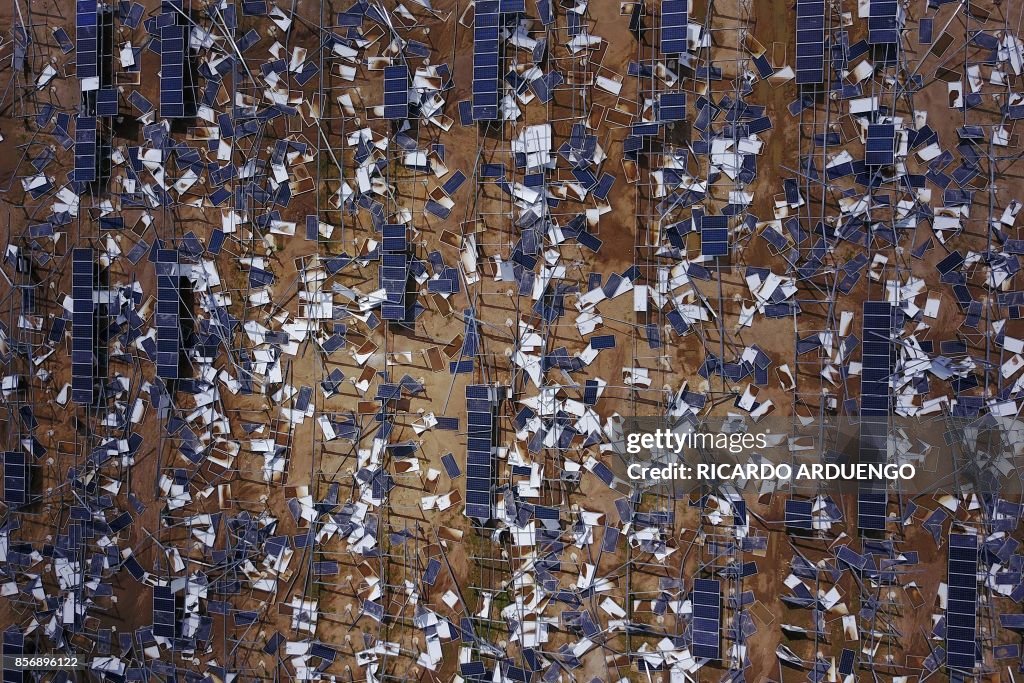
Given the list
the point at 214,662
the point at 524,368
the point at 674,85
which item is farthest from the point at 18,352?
the point at 674,85

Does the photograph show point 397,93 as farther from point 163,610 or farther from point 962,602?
point 962,602

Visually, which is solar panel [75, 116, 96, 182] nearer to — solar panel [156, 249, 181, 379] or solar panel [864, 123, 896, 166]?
solar panel [156, 249, 181, 379]

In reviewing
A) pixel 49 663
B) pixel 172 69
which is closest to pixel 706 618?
pixel 49 663

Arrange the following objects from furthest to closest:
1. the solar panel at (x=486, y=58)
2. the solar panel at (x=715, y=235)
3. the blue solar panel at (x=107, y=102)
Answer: the blue solar panel at (x=107, y=102) → the solar panel at (x=486, y=58) → the solar panel at (x=715, y=235)

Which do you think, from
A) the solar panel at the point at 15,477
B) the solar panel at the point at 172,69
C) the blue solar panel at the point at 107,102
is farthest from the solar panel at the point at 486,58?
the solar panel at the point at 15,477

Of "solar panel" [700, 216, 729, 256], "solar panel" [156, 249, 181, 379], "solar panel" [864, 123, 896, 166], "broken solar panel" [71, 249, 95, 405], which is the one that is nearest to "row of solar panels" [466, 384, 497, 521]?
"solar panel" [700, 216, 729, 256]

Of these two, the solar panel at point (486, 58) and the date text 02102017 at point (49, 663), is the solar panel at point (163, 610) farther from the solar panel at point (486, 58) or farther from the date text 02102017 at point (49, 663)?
the solar panel at point (486, 58)
